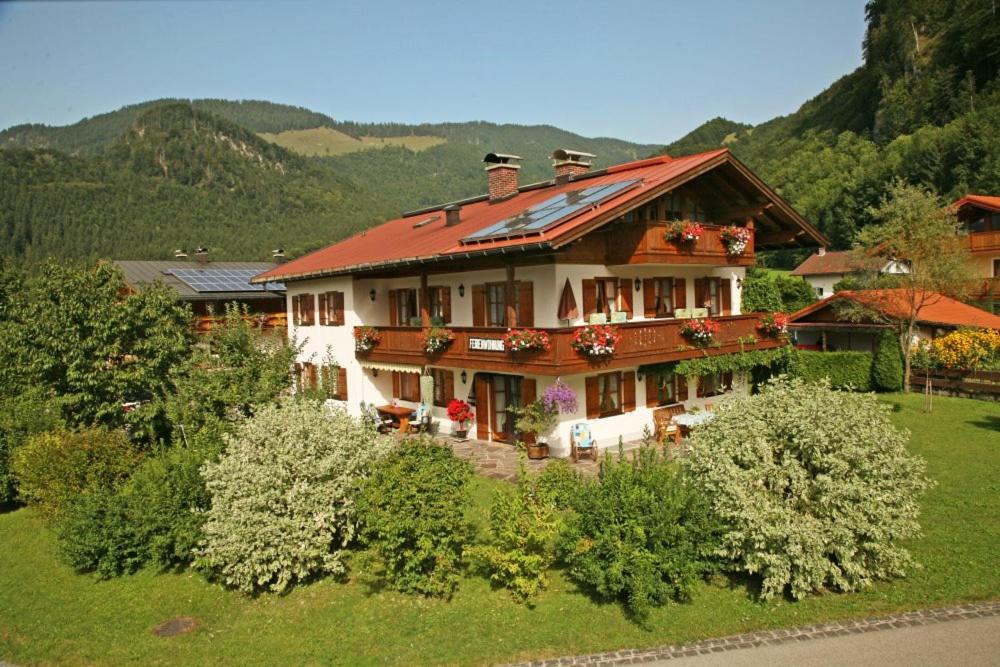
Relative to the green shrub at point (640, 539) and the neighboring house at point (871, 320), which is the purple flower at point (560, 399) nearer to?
the green shrub at point (640, 539)

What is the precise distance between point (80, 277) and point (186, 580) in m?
10.1

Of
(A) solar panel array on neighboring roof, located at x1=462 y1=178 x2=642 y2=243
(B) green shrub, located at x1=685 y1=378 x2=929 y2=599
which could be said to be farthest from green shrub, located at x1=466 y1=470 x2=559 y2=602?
(A) solar panel array on neighboring roof, located at x1=462 y1=178 x2=642 y2=243

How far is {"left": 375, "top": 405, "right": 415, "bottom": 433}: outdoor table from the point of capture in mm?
21359

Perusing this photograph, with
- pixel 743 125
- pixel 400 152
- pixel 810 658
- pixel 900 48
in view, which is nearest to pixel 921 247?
pixel 810 658

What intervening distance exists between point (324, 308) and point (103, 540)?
14833mm

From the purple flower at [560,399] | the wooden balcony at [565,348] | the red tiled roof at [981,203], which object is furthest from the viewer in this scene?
the red tiled roof at [981,203]

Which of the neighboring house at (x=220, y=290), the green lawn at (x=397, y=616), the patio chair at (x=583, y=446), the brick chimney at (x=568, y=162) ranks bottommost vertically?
the green lawn at (x=397, y=616)

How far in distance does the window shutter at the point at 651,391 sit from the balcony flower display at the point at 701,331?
1.60m

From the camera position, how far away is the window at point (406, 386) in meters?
23.1

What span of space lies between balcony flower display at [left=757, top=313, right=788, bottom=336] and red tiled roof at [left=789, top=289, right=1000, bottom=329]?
207 inches

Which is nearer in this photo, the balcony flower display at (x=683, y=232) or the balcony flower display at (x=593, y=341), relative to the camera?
the balcony flower display at (x=593, y=341)

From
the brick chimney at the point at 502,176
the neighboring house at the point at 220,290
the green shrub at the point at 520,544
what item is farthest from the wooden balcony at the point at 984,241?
the neighboring house at the point at 220,290

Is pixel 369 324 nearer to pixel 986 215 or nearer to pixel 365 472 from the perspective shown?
pixel 365 472

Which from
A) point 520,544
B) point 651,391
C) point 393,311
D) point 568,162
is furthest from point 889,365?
point 520,544
